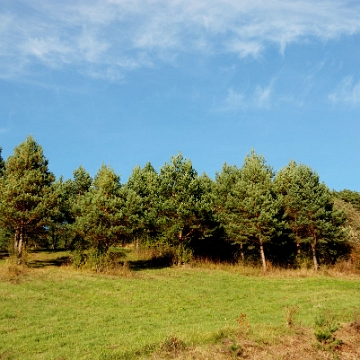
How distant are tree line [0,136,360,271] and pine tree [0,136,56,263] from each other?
0.26 ft

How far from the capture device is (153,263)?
37.3m

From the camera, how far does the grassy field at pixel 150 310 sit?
36.8 feet

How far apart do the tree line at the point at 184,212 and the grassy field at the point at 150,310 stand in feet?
15.2

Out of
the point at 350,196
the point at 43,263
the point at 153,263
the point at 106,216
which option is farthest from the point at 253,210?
the point at 350,196

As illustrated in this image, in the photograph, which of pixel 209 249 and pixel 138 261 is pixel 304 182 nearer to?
pixel 209 249

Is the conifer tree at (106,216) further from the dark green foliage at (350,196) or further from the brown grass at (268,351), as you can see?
the dark green foliage at (350,196)

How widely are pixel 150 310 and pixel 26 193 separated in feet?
55.1

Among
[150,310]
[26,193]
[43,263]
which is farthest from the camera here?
[43,263]

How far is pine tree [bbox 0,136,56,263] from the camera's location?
93.3 feet

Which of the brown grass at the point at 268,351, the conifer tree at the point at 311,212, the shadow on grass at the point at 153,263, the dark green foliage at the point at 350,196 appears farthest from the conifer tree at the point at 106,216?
the dark green foliage at the point at 350,196

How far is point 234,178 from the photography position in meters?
44.2

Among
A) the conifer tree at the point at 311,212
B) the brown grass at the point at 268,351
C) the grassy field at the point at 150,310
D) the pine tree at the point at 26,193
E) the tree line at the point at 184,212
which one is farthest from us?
the conifer tree at the point at 311,212

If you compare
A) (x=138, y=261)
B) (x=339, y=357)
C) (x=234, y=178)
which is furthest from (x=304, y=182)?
(x=339, y=357)

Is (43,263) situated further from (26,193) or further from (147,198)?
(147,198)
